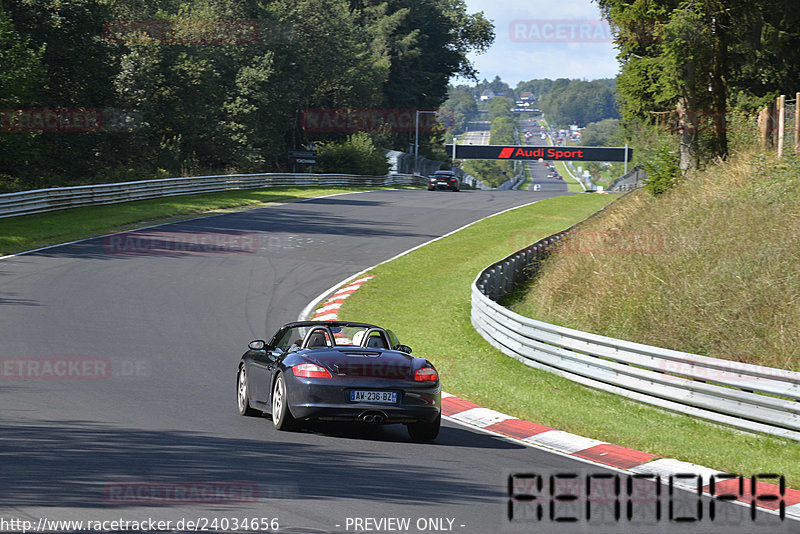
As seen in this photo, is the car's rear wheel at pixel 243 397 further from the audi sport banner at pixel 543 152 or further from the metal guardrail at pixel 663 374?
the audi sport banner at pixel 543 152

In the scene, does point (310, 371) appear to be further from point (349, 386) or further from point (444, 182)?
point (444, 182)

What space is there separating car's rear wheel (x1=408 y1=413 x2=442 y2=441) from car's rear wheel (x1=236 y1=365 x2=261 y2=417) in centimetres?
209

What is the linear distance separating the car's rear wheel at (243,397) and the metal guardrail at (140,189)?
71.0ft

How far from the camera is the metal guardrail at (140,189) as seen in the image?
31.6 m

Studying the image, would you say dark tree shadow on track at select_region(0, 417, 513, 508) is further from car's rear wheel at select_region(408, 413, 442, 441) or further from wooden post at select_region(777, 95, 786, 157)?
wooden post at select_region(777, 95, 786, 157)

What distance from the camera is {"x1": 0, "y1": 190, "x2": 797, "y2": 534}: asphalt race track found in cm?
678

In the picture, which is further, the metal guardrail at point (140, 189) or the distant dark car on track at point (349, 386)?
the metal guardrail at point (140, 189)

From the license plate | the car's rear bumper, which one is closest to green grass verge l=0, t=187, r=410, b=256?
the car's rear bumper

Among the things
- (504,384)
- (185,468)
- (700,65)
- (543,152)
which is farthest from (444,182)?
(185,468)

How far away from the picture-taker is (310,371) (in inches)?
383

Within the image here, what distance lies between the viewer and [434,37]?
4171 inches

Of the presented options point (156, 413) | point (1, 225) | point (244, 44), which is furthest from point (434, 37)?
point (156, 413)

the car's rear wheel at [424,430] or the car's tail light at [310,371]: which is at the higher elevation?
the car's tail light at [310,371]

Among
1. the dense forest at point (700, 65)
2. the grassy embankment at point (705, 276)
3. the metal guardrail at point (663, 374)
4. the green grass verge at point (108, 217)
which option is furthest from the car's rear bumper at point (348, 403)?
the dense forest at point (700, 65)
